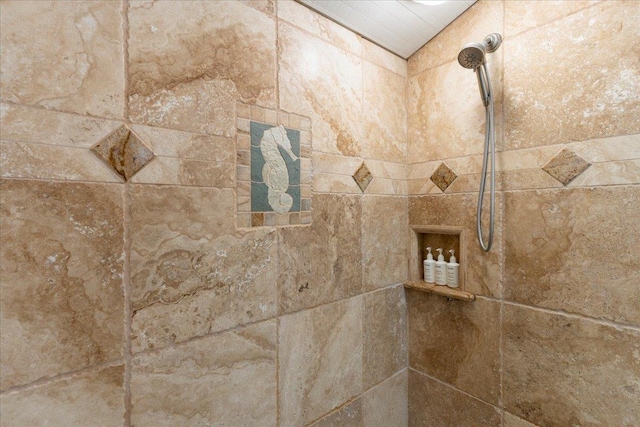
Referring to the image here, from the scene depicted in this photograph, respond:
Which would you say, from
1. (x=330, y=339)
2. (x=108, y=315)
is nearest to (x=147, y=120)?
(x=108, y=315)

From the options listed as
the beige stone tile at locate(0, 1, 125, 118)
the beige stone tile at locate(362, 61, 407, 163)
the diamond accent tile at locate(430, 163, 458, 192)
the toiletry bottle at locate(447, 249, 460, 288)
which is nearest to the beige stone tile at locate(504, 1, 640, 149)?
the diamond accent tile at locate(430, 163, 458, 192)

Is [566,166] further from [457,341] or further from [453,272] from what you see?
[457,341]

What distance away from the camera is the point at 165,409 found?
0.77 meters

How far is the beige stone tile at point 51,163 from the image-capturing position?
0.59m

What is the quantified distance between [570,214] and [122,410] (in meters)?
1.45

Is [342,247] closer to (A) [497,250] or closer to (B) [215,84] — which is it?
(A) [497,250]

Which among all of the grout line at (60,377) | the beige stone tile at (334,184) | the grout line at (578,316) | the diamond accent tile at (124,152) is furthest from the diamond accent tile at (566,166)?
the grout line at (60,377)

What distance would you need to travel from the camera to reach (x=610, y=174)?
90 cm

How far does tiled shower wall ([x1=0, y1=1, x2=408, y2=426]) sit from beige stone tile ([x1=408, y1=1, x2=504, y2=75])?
1.08ft

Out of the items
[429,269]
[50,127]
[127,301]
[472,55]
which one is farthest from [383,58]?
[127,301]

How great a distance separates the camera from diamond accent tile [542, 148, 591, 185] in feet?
3.13

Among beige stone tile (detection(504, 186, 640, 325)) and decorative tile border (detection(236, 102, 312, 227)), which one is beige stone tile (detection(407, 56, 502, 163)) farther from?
decorative tile border (detection(236, 102, 312, 227))

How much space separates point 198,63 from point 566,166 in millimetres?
1226

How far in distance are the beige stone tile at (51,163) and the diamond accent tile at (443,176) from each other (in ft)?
3.97
